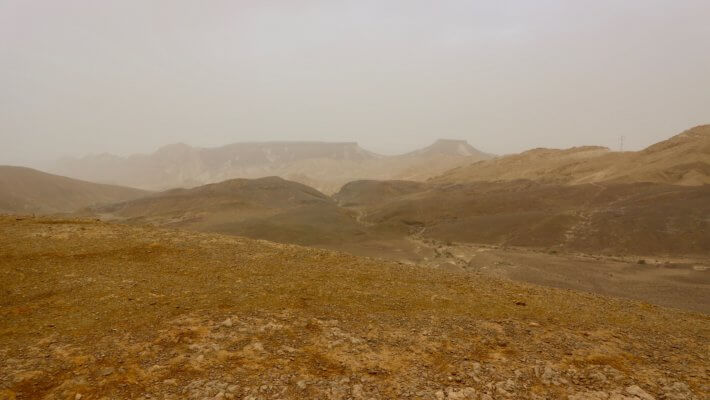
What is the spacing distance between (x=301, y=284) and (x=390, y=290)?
2115 mm

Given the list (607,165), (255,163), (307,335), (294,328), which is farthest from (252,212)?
(255,163)

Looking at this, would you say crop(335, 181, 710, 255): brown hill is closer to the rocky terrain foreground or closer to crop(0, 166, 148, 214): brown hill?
the rocky terrain foreground

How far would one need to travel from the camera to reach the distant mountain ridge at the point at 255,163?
147250 mm

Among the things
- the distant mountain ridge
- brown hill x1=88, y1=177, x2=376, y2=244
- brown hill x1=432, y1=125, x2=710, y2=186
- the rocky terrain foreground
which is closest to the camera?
the rocky terrain foreground

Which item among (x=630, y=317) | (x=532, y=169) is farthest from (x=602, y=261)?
(x=532, y=169)

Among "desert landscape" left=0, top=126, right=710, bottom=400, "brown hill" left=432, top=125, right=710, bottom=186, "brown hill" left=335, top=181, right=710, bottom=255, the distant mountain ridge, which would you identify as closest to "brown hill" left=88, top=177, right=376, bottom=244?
"brown hill" left=335, top=181, right=710, bottom=255

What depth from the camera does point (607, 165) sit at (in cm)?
Result: 6438

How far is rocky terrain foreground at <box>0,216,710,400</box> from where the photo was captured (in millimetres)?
6098

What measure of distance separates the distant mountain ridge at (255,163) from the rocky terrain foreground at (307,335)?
124144 mm

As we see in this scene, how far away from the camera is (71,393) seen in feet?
18.6

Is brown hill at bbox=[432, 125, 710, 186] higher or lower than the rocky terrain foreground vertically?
higher

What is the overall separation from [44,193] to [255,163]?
276ft

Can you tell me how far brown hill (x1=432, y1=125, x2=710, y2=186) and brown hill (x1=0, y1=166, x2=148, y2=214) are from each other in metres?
69.1

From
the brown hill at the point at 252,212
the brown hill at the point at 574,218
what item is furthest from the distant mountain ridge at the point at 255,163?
the brown hill at the point at 574,218
